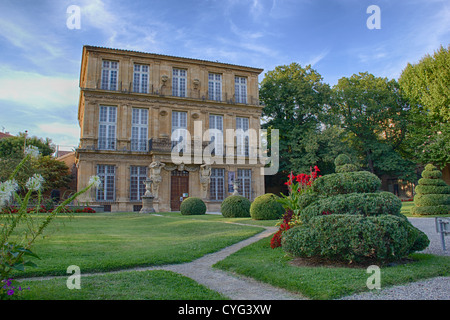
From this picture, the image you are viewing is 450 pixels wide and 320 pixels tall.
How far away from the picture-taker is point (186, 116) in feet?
98.5

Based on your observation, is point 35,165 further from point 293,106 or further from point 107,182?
point 293,106

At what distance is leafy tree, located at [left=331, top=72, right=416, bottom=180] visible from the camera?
33.3 metres

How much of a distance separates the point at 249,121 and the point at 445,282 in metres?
27.6

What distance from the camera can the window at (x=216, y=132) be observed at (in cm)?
3044

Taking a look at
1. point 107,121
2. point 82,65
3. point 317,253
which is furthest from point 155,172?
point 317,253

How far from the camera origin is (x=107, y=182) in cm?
2667

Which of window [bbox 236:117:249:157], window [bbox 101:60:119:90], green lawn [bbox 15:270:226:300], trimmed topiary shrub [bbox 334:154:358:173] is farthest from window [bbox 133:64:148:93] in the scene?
green lawn [bbox 15:270:226:300]

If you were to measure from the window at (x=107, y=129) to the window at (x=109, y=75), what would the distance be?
1945 millimetres

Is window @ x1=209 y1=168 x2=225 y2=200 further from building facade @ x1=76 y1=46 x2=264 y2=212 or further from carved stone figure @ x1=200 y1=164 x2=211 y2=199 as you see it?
carved stone figure @ x1=200 y1=164 x2=211 y2=199

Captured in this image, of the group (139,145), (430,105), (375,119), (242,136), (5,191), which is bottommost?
(5,191)

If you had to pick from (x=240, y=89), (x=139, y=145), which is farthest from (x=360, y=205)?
(x=240, y=89)

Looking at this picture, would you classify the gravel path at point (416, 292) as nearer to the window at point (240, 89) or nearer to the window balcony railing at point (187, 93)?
the window balcony railing at point (187, 93)

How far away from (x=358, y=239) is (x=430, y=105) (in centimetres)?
2764

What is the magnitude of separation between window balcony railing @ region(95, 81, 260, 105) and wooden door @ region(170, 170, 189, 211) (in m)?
7.23
